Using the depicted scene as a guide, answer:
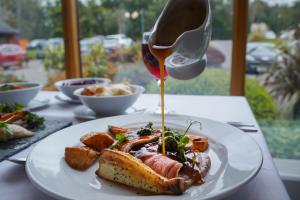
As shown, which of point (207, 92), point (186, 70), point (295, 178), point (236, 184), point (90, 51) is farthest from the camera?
point (90, 51)

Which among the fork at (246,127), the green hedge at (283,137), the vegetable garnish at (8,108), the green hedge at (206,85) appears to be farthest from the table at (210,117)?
the green hedge at (283,137)

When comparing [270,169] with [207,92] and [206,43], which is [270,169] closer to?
[206,43]

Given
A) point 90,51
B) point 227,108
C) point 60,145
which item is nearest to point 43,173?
point 60,145

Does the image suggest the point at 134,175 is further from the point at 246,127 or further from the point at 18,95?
the point at 18,95

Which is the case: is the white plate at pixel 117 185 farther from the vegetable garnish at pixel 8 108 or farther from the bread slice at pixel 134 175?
the vegetable garnish at pixel 8 108

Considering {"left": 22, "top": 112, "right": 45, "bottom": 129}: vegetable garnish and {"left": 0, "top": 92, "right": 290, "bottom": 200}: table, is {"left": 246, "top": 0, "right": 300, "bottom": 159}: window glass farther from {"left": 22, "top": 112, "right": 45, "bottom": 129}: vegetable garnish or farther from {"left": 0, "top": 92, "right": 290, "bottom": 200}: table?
{"left": 22, "top": 112, "right": 45, "bottom": 129}: vegetable garnish

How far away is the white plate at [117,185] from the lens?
500mm

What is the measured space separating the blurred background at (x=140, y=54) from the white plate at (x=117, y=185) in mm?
1248

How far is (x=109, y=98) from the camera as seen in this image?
1060 mm

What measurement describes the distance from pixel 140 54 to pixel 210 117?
1.46 m

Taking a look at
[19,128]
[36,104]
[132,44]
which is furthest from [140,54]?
[19,128]

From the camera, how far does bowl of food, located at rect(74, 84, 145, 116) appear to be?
3.50 feet

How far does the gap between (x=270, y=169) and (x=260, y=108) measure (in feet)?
5.54

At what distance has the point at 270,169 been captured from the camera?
2.15 feet
